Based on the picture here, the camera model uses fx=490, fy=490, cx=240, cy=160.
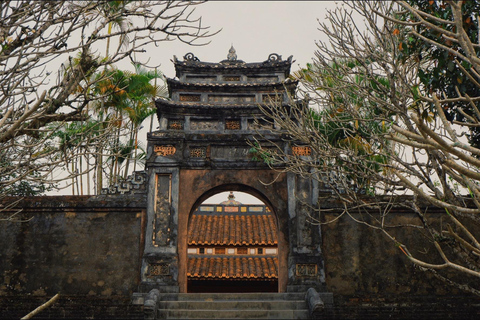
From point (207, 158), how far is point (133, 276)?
3.23 m

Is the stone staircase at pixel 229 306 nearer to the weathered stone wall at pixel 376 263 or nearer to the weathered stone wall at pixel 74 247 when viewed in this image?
the weathered stone wall at pixel 376 263

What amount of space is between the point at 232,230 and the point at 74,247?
6.29 m

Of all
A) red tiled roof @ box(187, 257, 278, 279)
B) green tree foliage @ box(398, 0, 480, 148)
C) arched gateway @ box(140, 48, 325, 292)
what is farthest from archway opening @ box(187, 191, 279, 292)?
green tree foliage @ box(398, 0, 480, 148)

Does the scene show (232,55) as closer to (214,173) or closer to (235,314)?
(214,173)

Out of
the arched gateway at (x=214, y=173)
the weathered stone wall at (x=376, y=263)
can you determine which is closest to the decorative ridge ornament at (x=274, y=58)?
the arched gateway at (x=214, y=173)

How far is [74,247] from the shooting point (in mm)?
10828

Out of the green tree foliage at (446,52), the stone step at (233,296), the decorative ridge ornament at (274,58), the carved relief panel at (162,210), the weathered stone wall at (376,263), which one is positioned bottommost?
the stone step at (233,296)

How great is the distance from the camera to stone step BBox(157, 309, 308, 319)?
9062 millimetres

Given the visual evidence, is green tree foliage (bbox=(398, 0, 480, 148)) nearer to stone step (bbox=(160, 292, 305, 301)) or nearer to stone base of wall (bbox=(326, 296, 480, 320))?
stone base of wall (bbox=(326, 296, 480, 320))

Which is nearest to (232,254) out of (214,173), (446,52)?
(214,173)

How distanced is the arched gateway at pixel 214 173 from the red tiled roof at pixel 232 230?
3.84 m

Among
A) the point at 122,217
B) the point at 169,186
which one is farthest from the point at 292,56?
the point at 122,217

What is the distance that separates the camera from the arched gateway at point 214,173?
10.8 m

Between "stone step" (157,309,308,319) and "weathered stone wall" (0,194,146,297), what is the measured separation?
1766 mm
